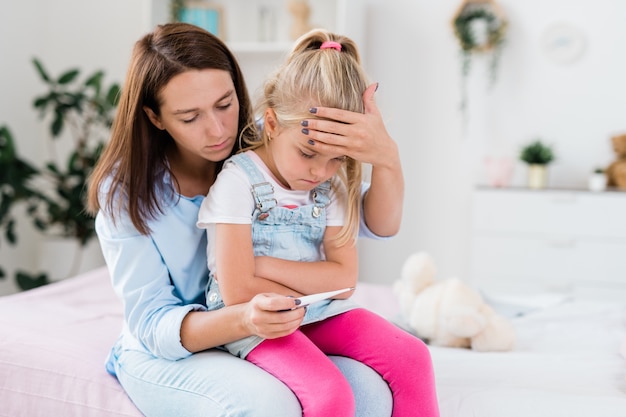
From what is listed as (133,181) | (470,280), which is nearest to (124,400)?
(133,181)

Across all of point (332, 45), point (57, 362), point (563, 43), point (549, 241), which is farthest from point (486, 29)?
point (57, 362)

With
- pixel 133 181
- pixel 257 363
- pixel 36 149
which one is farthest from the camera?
pixel 36 149

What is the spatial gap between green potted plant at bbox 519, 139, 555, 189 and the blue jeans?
7.72 feet

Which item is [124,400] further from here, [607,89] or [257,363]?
[607,89]

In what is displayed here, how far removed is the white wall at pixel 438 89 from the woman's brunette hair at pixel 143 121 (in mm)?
2274

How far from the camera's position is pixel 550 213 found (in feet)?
11.0

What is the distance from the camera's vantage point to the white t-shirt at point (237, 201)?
1356 mm

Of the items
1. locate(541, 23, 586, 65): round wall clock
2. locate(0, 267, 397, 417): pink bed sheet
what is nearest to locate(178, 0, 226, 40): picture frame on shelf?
locate(541, 23, 586, 65): round wall clock

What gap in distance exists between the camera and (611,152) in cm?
359

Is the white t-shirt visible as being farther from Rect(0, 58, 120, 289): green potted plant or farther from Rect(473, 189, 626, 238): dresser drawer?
Rect(473, 189, 626, 238): dresser drawer

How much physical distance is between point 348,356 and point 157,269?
0.42m

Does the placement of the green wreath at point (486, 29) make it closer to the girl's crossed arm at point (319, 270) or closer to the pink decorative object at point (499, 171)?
the pink decorative object at point (499, 171)

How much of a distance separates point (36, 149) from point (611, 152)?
9.87 feet

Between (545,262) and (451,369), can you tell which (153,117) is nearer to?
(451,369)
